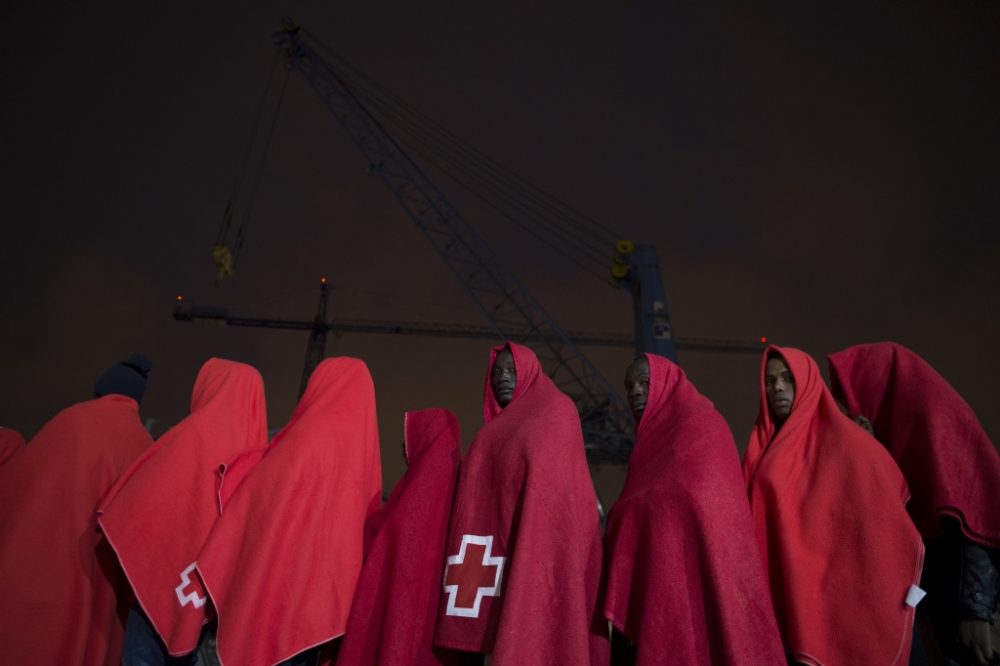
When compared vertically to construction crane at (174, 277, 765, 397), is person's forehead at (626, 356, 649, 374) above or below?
below

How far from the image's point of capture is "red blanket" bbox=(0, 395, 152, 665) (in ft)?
9.39

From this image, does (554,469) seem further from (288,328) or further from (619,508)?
(288,328)

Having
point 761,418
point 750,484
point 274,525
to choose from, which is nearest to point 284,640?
point 274,525

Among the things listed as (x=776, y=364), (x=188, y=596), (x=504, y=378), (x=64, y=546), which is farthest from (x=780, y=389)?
(x=64, y=546)

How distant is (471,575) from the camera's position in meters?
2.49

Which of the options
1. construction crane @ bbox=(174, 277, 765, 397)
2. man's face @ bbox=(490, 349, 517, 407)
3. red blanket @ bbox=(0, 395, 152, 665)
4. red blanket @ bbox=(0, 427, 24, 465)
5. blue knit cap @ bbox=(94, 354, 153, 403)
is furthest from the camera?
construction crane @ bbox=(174, 277, 765, 397)

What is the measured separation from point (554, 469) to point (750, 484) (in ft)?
3.07

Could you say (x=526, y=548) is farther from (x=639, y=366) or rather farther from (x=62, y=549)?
(x=62, y=549)

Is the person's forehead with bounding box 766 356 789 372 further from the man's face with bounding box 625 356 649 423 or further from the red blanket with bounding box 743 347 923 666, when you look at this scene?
the man's face with bounding box 625 356 649 423

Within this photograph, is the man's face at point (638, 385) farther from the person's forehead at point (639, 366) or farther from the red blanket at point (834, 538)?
the red blanket at point (834, 538)

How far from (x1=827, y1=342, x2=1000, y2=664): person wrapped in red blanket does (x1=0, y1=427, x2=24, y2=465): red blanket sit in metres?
5.20

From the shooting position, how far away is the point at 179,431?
3.14 m

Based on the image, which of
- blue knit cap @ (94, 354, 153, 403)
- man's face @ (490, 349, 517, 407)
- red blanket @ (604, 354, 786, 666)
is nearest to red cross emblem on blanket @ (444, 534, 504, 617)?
red blanket @ (604, 354, 786, 666)

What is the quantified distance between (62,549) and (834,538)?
347cm
